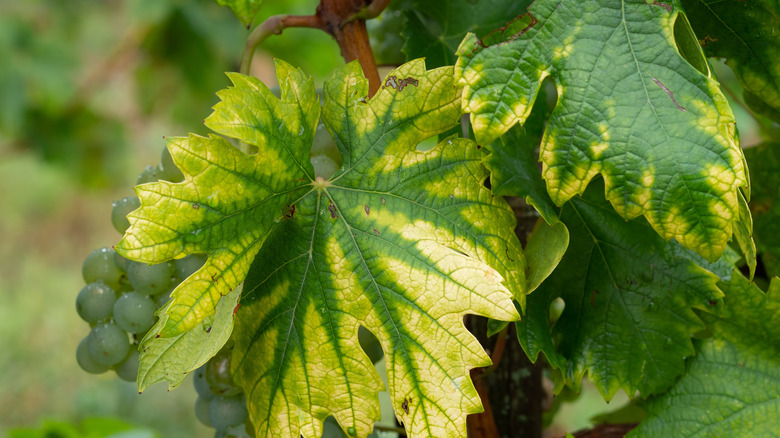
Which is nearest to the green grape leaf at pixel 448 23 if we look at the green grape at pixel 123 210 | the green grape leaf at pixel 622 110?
the green grape leaf at pixel 622 110

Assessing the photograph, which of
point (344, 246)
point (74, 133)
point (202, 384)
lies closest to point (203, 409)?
point (202, 384)

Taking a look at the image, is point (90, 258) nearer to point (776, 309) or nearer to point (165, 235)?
point (165, 235)

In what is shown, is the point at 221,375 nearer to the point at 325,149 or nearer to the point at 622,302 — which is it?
the point at 325,149

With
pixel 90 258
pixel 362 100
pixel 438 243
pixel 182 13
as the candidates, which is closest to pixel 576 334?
pixel 438 243

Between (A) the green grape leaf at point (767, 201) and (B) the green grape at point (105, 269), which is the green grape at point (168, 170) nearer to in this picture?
(B) the green grape at point (105, 269)

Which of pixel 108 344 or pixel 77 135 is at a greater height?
pixel 77 135

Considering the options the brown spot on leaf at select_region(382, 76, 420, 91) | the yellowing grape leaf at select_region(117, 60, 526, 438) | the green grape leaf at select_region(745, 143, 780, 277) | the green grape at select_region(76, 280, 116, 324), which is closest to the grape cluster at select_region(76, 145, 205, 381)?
the green grape at select_region(76, 280, 116, 324)
